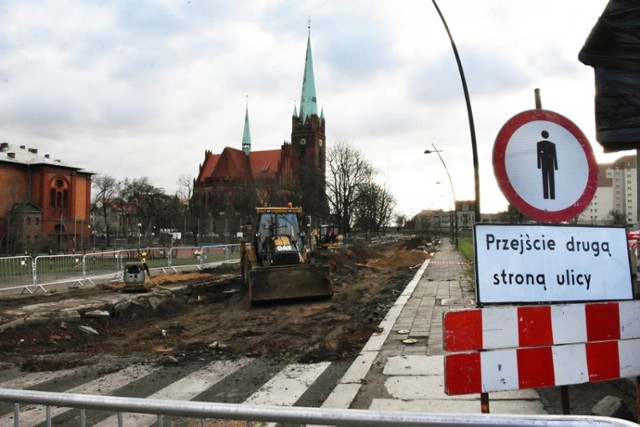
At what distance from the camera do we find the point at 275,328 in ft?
35.1

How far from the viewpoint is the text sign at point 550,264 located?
351cm

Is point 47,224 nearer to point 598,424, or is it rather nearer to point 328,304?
point 328,304

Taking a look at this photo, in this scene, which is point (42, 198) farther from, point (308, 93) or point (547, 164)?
point (547, 164)

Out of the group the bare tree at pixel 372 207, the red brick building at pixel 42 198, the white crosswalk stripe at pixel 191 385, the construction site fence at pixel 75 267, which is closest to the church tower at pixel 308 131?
the bare tree at pixel 372 207

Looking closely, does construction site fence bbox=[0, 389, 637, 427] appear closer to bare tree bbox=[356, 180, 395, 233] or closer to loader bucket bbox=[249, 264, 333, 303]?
loader bucket bbox=[249, 264, 333, 303]

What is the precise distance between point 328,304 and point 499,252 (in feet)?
35.2

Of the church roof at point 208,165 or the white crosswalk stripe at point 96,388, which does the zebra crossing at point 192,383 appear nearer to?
the white crosswalk stripe at point 96,388

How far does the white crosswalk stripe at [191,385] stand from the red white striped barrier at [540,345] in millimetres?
3202

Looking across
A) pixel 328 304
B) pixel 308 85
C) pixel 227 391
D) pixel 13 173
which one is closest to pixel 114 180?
pixel 13 173

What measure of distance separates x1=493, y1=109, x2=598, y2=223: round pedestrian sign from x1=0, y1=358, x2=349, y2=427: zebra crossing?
333cm

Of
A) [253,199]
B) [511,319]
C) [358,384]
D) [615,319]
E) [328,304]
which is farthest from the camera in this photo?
[253,199]

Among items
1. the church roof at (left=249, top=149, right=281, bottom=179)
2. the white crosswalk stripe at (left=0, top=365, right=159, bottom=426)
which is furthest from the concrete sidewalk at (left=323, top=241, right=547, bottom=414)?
the church roof at (left=249, top=149, right=281, bottom=179)

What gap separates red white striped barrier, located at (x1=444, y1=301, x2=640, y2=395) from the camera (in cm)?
336

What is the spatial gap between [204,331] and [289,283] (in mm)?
3553
